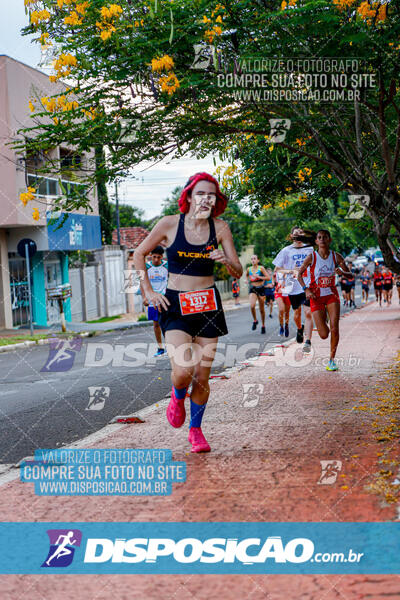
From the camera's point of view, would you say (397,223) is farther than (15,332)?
No

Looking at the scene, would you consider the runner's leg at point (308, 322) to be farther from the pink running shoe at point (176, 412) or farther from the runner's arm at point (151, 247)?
the runner's arm at point (151, 247)

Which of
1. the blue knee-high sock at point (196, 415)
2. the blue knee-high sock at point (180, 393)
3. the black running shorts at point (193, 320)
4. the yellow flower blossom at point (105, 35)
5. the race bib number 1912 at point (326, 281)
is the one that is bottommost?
the blue knee-high sock at point (196, 415)

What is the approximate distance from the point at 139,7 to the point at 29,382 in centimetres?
596

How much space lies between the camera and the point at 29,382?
409 inches

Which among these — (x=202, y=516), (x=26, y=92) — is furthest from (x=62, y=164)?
(x=26, y=92)

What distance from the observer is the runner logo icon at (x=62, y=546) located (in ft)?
11.1

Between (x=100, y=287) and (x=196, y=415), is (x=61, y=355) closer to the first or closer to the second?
(x=196, y=415)

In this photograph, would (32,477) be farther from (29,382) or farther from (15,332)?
A: (15,332)

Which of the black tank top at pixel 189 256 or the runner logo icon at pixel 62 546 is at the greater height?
the black tank top at pixel 189 256

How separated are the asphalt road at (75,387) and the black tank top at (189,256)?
2.06m

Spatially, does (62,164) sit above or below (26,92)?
below

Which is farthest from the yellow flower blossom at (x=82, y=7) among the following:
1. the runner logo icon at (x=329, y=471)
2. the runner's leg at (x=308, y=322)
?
the runner's leg at (x=308, y=322)

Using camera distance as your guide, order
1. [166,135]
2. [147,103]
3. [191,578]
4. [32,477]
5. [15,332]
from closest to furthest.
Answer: [191,578] → [32,477] → [147,103] → [166,135] → [15,332]

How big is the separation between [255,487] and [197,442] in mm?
1092
